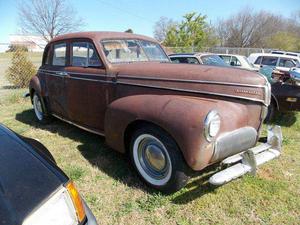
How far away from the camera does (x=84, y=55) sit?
449cm

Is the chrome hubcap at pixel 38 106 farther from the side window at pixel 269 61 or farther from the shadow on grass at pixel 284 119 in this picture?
the side window at pixel 269 61

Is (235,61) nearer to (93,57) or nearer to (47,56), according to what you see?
(47,56)

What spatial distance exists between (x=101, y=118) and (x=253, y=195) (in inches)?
91.6

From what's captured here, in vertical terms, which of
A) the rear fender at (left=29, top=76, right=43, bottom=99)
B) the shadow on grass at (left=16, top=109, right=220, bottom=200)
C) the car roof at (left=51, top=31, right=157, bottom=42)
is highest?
the car roof at (left=51, top=31, right=157, bottom=42)

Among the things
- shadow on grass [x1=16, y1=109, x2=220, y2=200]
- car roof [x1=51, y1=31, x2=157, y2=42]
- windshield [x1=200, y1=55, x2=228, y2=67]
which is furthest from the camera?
windshield [x1=200, y1=55, x2=228, y2=67]

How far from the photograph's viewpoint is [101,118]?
4.22 meters

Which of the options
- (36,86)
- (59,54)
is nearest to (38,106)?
(36,86)

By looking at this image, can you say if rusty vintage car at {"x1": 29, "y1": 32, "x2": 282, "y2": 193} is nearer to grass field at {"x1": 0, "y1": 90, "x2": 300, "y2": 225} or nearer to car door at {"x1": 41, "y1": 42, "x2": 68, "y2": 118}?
grass field at {"x1": 0, "y1": 90, "x2": 300, "y2": 225}

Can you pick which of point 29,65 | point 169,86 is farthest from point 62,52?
point 29,65

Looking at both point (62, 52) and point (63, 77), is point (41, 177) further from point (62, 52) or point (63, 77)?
point (62, 52)

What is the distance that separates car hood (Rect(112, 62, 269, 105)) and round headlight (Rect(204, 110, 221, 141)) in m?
0.44

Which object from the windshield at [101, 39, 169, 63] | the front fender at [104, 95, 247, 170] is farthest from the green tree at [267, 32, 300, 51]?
A: the front fender at [104, 95, 247, 170]

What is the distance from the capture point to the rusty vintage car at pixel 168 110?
2857 mm

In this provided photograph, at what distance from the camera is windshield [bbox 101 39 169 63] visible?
13.8ft
